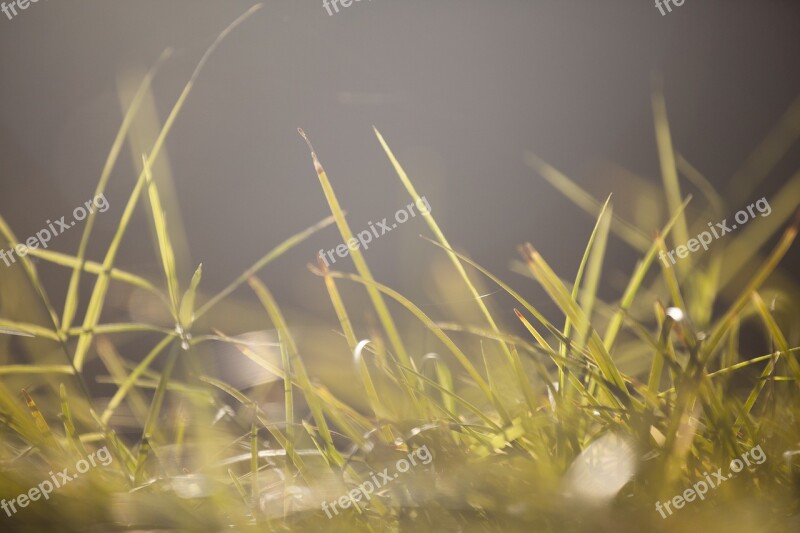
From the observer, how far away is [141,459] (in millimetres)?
376

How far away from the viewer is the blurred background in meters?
1.92

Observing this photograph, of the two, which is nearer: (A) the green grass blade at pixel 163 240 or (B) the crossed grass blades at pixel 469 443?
(B) the crossed grass blades at pixel 469 443

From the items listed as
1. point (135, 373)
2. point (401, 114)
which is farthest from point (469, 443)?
point (401, 114)

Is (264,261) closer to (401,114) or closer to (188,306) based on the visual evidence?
(188,306)

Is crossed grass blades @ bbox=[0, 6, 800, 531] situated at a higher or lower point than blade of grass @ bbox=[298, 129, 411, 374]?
lower

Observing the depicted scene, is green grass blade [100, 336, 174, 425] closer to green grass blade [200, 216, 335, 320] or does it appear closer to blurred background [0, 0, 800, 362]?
green grass blade [200, 216, 335, 320]

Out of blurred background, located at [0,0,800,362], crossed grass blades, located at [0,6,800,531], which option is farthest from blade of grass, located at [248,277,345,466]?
blurred background, located at [0,0,800,362]

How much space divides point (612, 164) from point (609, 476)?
1.79 m

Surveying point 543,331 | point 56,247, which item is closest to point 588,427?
point 543,331

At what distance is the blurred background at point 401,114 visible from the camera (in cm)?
192

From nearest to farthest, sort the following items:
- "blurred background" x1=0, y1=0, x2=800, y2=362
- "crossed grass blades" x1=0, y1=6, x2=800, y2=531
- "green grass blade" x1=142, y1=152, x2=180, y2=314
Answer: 1. "crossed grass blades" x1=0, y1=6, x2=800, y2=531
2. "green grass blade" x1=142, y1=152, x2=180, y2=314
3. "blurred background" x1=0, y1=0, x2=800, y2=362

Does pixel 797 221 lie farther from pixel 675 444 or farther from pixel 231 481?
pixel 231 481

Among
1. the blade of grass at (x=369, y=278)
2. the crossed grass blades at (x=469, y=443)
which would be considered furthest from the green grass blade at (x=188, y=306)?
the blade of grass at (x=369, y=278)

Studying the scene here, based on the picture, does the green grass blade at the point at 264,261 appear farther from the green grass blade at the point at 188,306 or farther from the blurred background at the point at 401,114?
the blurred background at the point at 401,114
